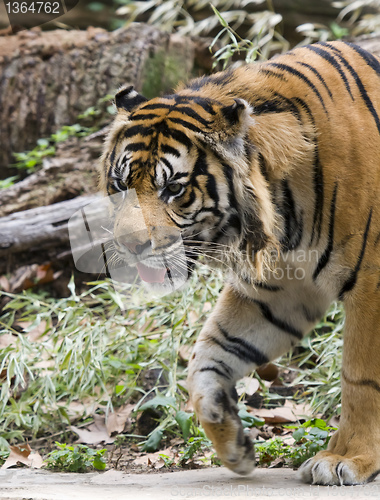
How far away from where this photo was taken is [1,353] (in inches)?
136

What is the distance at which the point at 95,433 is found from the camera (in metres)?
3.44

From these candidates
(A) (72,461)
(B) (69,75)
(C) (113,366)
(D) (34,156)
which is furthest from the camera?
→ (B) (69,75)

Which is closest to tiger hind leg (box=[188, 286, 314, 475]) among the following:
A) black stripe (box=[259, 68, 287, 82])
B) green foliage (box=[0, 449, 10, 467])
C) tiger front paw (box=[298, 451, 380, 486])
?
tiger front paw (box=[298, 451, 380, 486])

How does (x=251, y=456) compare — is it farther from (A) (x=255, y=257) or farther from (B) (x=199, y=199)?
(B) (x=199, y=199)

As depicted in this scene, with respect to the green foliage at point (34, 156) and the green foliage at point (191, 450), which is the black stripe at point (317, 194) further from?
the green foliage at point (34, 156)

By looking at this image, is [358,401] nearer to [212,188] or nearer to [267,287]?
[267,287]

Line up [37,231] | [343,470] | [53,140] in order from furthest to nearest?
[53,140] → [37,231] → [343,470]

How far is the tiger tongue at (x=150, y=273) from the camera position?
231 centimetres

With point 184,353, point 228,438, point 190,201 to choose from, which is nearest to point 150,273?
point 190,201

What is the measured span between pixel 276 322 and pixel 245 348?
175 mm

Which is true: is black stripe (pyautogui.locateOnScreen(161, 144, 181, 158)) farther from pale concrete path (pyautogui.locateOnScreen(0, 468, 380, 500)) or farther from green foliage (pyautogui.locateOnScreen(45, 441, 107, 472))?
green foliage (pyautogui.locateOnScreen(45, 441, 107, 472))

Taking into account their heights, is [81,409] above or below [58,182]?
below

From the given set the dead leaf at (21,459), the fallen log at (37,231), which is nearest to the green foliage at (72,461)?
the dead leaf at (21,459)

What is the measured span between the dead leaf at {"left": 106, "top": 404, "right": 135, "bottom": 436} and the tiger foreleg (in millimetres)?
997
